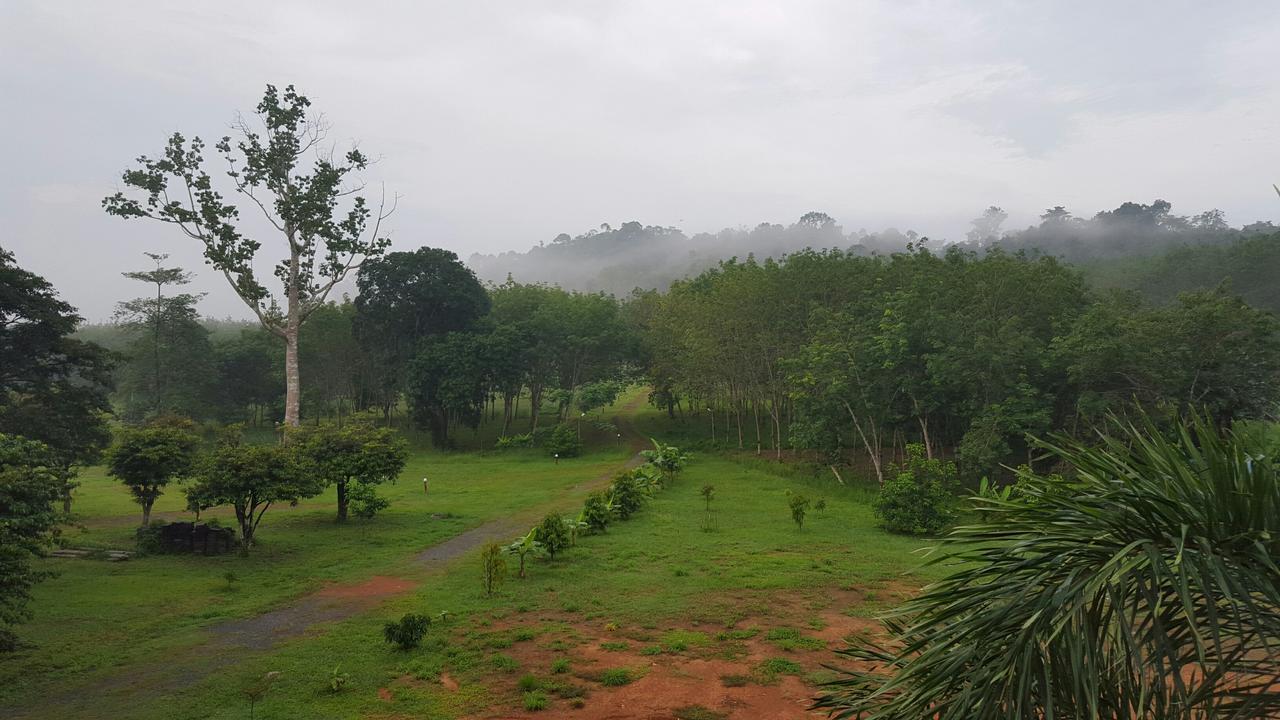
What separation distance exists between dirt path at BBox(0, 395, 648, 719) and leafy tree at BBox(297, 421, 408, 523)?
336 centimetres

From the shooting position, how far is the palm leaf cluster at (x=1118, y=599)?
8.22ft

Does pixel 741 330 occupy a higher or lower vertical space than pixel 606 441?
higher

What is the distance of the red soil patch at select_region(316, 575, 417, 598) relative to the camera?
1385 cm

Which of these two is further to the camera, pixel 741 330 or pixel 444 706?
pixel 741 330

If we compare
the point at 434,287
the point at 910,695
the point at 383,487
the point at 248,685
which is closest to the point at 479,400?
the point at 434,287

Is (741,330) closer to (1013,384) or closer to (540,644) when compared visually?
(1013,384)

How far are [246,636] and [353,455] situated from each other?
8955mm

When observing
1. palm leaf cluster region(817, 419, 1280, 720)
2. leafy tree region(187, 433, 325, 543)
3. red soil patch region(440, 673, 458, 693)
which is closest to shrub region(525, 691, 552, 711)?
red soil patch region(440, 673, 458, 693)

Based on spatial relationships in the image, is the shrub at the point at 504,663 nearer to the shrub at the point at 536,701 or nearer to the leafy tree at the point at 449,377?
the shrub at the point at 536,701

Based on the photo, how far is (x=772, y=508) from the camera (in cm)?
2261

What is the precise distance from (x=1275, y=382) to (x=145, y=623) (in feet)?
93.7

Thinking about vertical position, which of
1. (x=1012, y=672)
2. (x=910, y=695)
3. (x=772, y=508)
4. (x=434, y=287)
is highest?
(x=434, y=287)

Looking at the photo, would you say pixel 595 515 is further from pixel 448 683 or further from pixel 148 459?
pixel 148 459

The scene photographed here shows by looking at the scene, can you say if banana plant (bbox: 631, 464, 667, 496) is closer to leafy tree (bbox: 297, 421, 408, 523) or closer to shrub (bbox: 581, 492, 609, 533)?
shrub (bbox: 581, 492, 609, 533)
